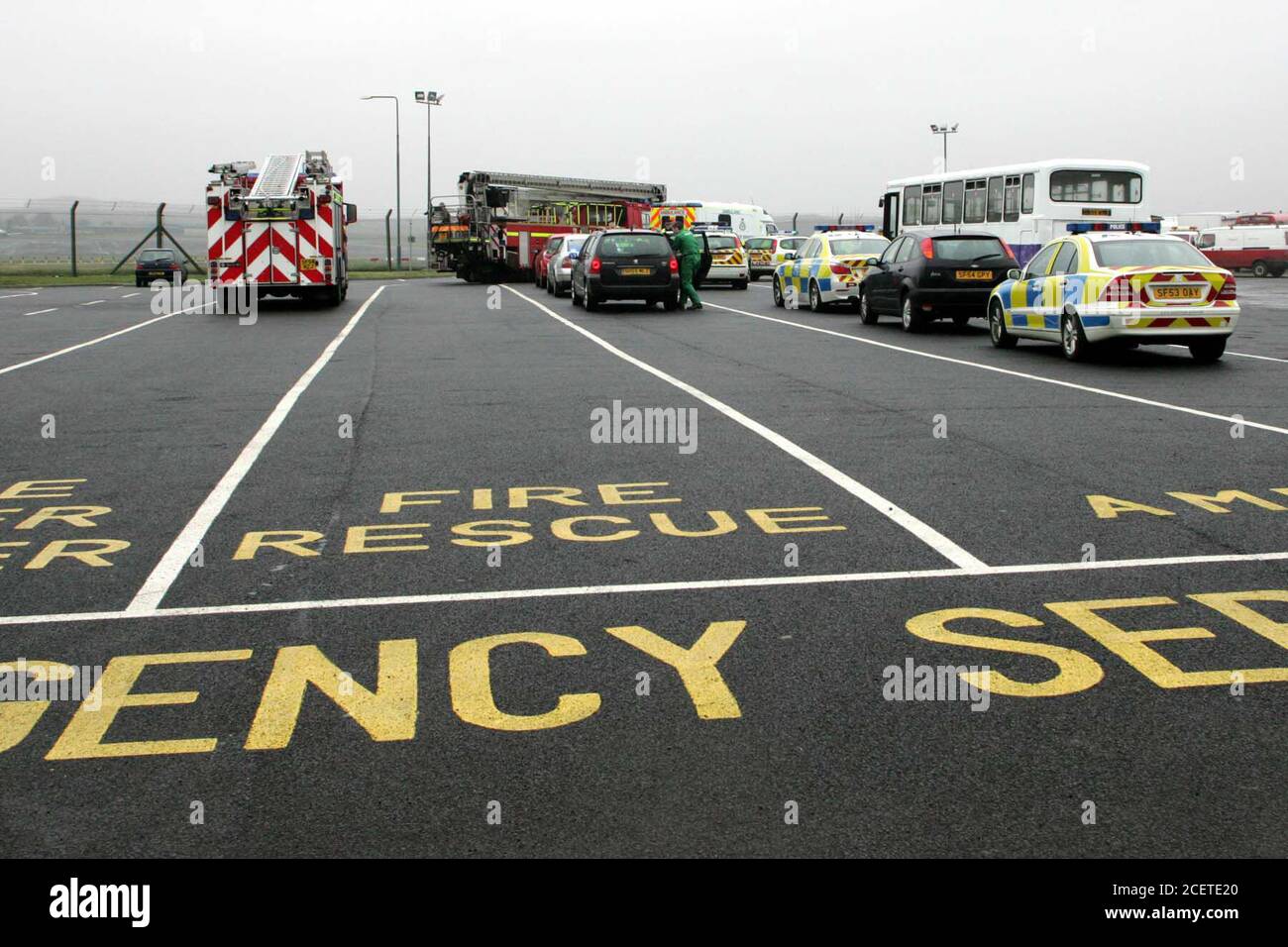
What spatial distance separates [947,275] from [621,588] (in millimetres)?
16049

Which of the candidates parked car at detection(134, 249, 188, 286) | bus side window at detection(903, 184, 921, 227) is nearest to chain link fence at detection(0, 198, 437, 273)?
parked car at detection(134, 249, 188, 286)

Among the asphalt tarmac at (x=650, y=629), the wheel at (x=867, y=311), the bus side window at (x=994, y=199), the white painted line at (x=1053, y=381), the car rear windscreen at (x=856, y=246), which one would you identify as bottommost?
the asphalt tarmac at (x=650, y=629)

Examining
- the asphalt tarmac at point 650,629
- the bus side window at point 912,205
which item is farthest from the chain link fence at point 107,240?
the asphalt tarmac at point 650,629

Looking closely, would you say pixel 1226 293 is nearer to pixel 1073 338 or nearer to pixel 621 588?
pixel 1073 338

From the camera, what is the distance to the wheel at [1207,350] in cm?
1609

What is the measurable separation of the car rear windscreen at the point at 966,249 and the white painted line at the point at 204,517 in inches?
433

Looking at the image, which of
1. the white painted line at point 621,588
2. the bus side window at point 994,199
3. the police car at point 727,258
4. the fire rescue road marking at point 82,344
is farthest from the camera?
the police car at point 727,258

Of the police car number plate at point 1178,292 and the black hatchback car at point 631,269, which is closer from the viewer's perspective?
the police car number plate at point 1178,292

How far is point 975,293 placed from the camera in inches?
835

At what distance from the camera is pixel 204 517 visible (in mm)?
7832

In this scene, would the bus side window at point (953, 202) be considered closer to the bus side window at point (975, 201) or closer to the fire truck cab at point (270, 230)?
the bus side window at point (975, 201)
